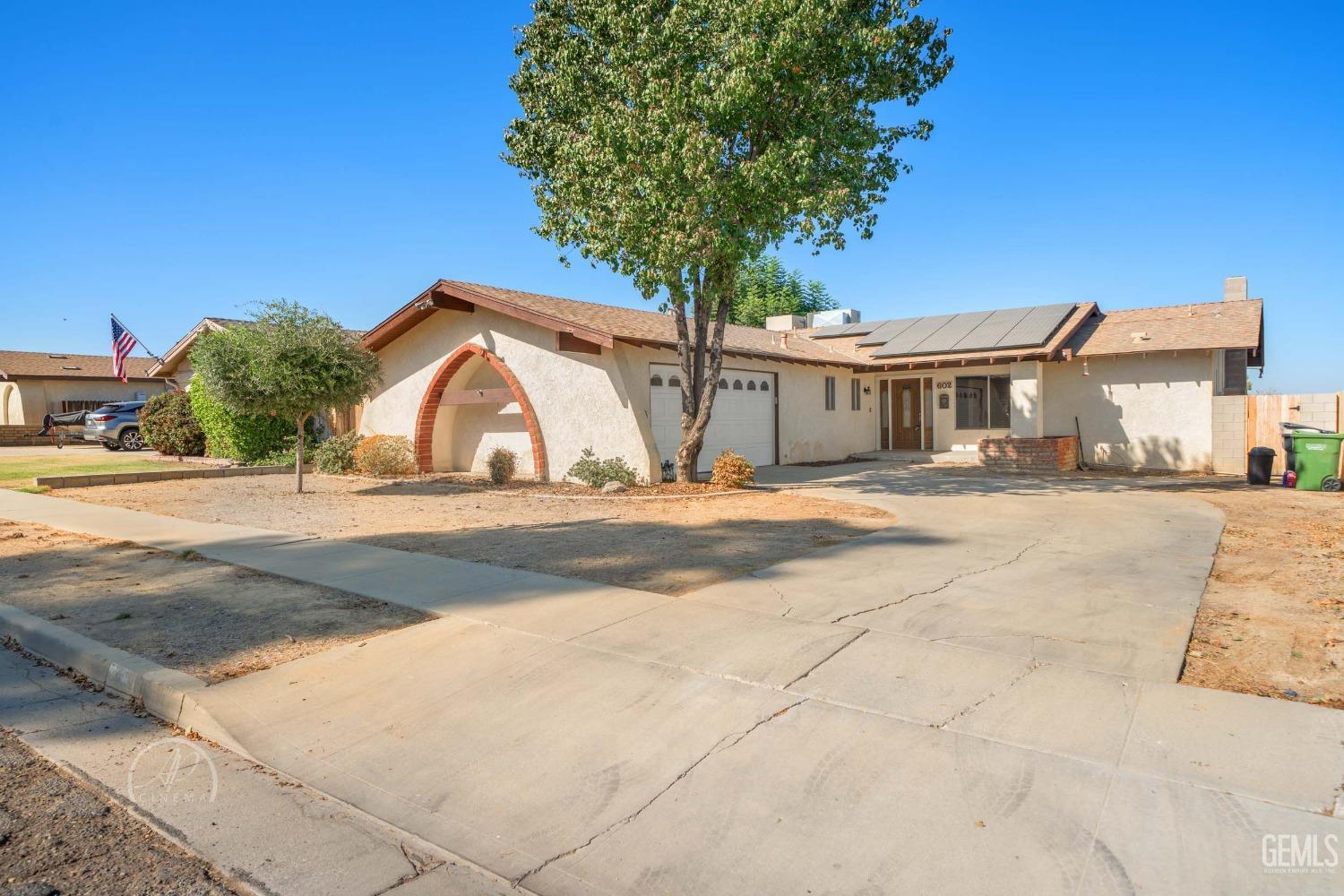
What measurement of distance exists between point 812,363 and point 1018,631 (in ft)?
52.9

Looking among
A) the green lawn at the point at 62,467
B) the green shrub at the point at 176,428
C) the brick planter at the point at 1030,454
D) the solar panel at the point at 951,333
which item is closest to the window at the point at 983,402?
the solar panel at the point at 951,333

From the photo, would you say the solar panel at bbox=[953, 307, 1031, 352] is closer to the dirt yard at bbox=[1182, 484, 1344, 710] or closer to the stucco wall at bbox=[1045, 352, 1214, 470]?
the stucco wall at bbox=[1045, 352, 1214, 470]

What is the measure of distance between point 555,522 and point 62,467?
701 inches

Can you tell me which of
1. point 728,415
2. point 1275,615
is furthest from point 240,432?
point 1275,615

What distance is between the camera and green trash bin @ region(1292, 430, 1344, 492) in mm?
14812

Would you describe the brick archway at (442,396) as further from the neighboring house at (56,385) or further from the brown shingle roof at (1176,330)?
the neighboring house at (56,385)

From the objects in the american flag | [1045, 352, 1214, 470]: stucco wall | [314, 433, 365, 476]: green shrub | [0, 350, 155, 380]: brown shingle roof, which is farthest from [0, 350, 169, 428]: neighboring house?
[1045, 352, 1214, 470]: stucco wall

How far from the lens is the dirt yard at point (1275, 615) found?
4.80 metres

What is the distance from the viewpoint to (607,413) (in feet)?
53.4

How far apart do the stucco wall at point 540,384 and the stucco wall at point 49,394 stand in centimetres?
2799

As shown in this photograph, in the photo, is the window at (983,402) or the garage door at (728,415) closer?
the garage door at (728,415)

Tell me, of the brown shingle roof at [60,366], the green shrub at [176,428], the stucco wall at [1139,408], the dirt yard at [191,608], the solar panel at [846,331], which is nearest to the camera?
the dirt yard at [191,608]

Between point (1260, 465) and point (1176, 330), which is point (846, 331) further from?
point (1260, 465)

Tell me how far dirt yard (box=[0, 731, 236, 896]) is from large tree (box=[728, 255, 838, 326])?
47283 mm
